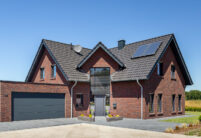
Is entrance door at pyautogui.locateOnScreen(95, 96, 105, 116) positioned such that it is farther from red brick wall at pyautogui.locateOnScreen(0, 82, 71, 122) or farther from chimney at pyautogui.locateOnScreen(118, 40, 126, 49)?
chimney at pyautogui.locateOnScreen(118, 40, 126, 49)

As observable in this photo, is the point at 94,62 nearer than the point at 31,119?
No

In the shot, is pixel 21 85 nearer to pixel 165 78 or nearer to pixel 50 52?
pixel 50 52

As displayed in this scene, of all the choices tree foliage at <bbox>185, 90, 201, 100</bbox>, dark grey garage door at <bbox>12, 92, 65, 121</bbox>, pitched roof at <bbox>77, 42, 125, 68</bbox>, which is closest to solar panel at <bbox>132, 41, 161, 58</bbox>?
pitched roof at <bbox>77, 42, 125, 68</bbox>

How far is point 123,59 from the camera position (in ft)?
77.6

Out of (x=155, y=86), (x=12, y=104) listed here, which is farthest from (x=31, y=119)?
(x=155, y=86)

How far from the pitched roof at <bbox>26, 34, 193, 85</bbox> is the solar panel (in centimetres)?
33

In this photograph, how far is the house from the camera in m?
19.0

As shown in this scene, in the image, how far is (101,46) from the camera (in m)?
22.2

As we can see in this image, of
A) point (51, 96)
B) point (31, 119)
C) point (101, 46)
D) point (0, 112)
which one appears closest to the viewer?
point (0, 112)

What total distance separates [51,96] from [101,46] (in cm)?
709

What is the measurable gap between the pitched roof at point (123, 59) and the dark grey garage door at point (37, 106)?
2.48 metres

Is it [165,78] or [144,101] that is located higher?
[165,78]

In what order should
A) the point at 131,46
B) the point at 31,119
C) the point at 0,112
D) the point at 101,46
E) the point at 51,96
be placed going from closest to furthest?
the point at 0,112, the point at 31,119, the point at 51,96, the point at 101,46, the point at 131,46

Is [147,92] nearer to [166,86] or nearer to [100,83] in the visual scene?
[166,86]
